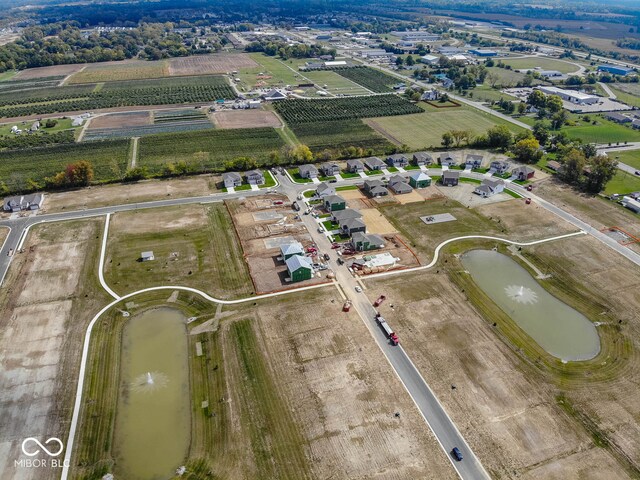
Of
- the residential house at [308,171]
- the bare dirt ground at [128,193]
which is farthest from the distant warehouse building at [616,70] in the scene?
the bare dirt ground at [128,193]

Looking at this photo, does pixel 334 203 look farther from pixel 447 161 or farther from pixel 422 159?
pixel 447 161

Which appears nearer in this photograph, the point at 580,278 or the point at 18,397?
the point at 18,397

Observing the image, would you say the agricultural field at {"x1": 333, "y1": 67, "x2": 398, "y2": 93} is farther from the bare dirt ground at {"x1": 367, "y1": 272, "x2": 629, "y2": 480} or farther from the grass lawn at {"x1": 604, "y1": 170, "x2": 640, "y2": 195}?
the bare dirt ground at {"x1": 367, "y1": 272, "x2": 629, "y2": 480}

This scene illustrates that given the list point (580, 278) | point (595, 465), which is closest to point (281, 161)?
point (580, 278)

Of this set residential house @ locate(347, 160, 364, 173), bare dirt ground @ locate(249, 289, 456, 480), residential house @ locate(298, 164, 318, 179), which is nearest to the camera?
bare dirt ground @ locate(249, 289, 456, 480)

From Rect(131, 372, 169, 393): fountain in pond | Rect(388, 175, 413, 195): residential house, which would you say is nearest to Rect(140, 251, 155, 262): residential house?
Rect(131, 372, 169, 393): fountain in pond

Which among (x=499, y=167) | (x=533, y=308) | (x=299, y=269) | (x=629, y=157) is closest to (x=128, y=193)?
(x=299, y=269)

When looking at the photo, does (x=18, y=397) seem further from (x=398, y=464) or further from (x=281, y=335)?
(x=398, y=464)
